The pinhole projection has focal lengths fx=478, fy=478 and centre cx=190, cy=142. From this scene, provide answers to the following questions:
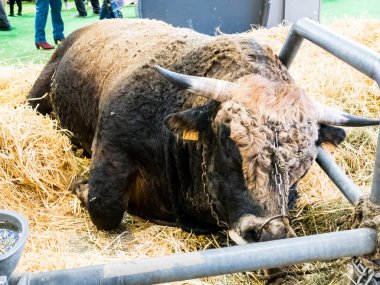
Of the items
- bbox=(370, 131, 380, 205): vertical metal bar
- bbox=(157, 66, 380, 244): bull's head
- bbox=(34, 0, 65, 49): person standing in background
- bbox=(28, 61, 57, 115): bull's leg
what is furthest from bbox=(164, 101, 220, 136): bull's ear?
bbox=(34, 0, 65, 49): person standing in background

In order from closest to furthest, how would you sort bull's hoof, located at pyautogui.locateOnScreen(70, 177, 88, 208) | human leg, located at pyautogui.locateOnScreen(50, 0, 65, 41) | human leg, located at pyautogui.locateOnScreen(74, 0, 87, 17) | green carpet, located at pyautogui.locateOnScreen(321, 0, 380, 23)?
bull's hoof, located at pyautogui.locateOnScreen(70, 177, 88, 208) < human leg, located at pyautogui.locateOnScreen(50, 0, 65, 41) < green carpet, located at pyautogui.locateOnScreen(321, 0, 380, 23) < human leg, located at pyautogui.locateOnScreen(74, 0, 87, 17)

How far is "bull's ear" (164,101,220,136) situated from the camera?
2.69 m

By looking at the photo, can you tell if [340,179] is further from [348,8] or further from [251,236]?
[348,8]

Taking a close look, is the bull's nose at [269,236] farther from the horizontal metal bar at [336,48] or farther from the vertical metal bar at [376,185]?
the horizontal metal bar at [336,48]

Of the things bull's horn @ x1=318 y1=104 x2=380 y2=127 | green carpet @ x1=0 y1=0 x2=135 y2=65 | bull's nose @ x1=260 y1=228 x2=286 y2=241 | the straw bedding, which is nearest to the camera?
bull's nose @ x1=260 y1=228 x2=286 y2=241

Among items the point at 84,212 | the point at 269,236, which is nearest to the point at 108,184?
the point at 84,212

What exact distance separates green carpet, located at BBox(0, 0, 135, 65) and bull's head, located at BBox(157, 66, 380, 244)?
508 centimetres

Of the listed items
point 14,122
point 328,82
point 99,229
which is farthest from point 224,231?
point 328,82

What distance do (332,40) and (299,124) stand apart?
45 centimetres

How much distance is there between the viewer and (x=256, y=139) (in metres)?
2.32

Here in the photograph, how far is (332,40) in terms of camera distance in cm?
218

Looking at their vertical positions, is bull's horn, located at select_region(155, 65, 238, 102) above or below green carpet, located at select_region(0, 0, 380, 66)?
above

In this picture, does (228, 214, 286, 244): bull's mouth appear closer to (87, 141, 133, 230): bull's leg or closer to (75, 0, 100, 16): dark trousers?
(87, 141, 133, 230): bull's leg

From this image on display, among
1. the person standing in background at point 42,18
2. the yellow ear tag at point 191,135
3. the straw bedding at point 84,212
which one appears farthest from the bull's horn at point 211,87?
the person standing in background at point 42,18
